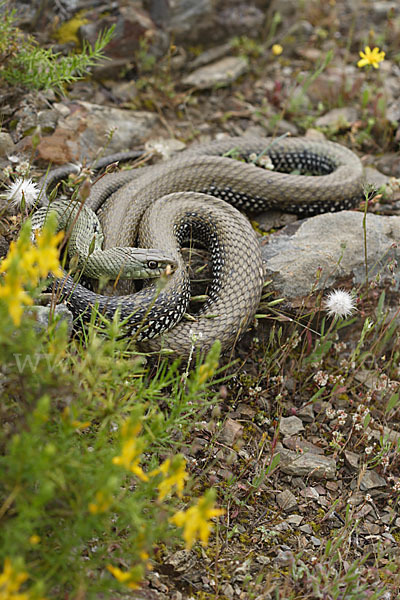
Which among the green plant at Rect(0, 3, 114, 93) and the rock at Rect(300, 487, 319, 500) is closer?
the rock at Rect(300, 487, 319, 500)

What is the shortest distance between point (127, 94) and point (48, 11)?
4.58 feet

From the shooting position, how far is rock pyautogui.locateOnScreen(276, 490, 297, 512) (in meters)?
4.25

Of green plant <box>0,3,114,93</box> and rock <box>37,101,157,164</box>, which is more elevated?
green plant <box>0,3,114,93</box>

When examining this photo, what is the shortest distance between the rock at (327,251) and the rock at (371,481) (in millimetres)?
1696

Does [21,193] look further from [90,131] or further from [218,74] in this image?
[218,74]

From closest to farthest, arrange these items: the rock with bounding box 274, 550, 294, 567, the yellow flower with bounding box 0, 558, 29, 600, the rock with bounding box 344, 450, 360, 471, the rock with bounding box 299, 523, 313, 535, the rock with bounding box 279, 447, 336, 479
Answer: the yellow flower with bounding box 0, 558, 29, 600 < the rock with bounding box 274, 550, 294, 567 < the rock with bounding box 299, 523, 313, 535 < the rock with bounding box 279, 447, 336, 479 < the rock with bounding box 344, 450, 360, 471

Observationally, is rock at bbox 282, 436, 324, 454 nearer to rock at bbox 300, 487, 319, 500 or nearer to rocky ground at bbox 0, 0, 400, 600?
rocky ground at bbox 0, 0, 400, 600

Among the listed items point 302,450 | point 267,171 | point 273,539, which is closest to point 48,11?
point 267,171

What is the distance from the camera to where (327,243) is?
5703 millimetres

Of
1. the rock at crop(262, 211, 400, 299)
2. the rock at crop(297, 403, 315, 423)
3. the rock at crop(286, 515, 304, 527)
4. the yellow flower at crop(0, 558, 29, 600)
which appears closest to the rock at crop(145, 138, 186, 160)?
the rock at crop(262, 211, 400, 299)

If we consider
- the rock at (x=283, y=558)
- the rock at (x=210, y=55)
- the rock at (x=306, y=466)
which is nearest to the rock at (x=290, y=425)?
the rock at (x=306, y=466)

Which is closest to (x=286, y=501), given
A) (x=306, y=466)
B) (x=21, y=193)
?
(x=306, y=466)

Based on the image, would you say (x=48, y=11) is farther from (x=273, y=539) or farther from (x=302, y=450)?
(x=273, y=539)

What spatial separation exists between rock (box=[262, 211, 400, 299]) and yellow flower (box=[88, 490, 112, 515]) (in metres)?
3.29
